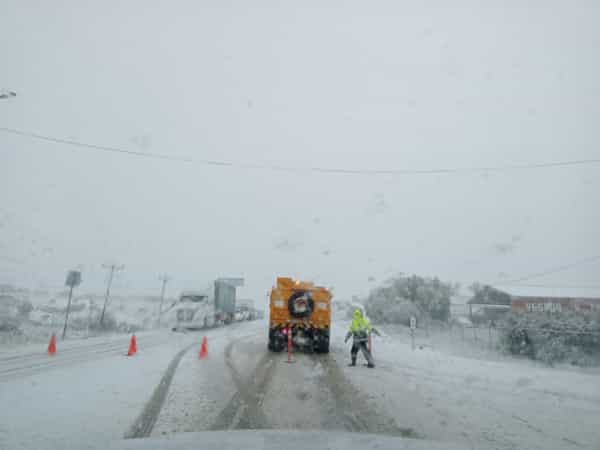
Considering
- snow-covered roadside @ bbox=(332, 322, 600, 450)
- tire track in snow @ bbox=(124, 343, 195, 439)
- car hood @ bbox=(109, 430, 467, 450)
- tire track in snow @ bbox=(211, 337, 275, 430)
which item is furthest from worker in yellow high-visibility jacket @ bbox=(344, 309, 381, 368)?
car hood @ bbox=(109, 430, 467, 450)

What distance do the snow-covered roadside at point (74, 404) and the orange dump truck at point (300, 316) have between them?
5.35 m

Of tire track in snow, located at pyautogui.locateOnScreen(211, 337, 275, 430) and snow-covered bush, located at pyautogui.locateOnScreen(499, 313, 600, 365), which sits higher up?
snow-covered bush, located at pyautogui.locateOnScreen(499, 313, 600, 365)

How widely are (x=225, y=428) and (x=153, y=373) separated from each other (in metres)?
4.84

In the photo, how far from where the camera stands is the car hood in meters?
3.36

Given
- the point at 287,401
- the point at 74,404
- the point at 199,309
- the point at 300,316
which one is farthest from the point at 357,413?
the point at 199,309

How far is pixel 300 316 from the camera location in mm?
14102

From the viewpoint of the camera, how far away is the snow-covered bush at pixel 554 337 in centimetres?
1357

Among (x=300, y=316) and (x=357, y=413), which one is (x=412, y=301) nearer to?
(x=300, y=316)

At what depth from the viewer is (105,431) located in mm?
4570

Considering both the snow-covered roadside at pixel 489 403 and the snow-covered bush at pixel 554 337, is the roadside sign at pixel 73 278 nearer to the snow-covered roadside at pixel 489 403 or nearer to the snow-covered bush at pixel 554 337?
the snow-covered roadside at pixel 489 403

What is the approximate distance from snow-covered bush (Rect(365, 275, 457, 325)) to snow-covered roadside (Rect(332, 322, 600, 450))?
27825 mm

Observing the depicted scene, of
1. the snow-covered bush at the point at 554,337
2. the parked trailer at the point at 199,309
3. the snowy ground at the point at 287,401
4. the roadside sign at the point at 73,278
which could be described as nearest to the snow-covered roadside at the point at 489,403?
the snowy ground at the point at 287,401

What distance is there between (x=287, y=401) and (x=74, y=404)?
11.0 ft

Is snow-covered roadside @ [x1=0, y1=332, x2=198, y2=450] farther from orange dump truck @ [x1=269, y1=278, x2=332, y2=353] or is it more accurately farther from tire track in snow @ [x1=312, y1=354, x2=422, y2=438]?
orange dump truck @ [x1=269, y1=278, x2=332, y2=353]
